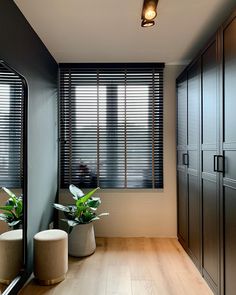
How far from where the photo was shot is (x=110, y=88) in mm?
3396

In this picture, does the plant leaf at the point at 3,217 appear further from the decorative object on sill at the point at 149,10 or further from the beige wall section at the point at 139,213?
the decorative object on sill at the point at 149,10

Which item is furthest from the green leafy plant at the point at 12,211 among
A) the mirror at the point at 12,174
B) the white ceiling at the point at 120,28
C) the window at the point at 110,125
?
the white ceiling at the point at 120,28

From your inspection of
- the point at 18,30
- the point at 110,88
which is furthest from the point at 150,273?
the point at 18,30

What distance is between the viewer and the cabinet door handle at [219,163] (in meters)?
1.86

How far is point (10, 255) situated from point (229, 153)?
1.84 metres

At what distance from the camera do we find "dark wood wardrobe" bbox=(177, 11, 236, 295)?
1745 mm

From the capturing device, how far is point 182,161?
3.06 meters

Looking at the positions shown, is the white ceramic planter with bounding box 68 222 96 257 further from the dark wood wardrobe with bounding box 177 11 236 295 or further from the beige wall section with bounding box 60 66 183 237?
the dark wood wardrobe with bounding box 177 11 236 295

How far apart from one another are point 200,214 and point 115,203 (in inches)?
52.1

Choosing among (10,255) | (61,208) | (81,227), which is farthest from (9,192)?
(81,227)

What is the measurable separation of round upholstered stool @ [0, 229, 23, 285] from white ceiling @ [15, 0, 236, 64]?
1855mm

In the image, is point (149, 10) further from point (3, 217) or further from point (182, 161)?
point (3, 217)

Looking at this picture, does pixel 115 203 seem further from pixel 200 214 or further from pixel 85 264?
pixel 200 214

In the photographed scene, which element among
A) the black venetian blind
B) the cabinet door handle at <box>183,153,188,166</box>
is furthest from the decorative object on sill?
the cabinet door handle at <box>183,153,188,166</box>
